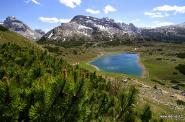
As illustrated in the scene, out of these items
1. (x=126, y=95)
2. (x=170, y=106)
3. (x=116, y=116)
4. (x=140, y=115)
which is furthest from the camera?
(x=170, y=106)

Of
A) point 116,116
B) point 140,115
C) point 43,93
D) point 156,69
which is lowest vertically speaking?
point 156,69

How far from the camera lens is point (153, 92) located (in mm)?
69188

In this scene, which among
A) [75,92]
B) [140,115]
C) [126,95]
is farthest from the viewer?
[126,95]

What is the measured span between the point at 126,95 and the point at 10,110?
13.3ft

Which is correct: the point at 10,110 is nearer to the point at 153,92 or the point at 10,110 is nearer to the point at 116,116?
the point at 116,116

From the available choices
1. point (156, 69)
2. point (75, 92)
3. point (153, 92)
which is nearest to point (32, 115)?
point (75, 92)

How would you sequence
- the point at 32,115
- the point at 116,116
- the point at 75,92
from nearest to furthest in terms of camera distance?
the point at 32,115, the point at 75,92, the point at 116,116

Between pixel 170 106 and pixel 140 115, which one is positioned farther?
pixel 170 106

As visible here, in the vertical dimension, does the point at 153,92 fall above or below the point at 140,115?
below

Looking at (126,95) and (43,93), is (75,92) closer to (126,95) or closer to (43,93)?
(43,93)

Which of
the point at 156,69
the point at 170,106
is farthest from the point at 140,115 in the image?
the point at 156,69

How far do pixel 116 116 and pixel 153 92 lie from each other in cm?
6110

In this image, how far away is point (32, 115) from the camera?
6.10m

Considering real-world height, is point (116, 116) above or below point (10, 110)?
below
